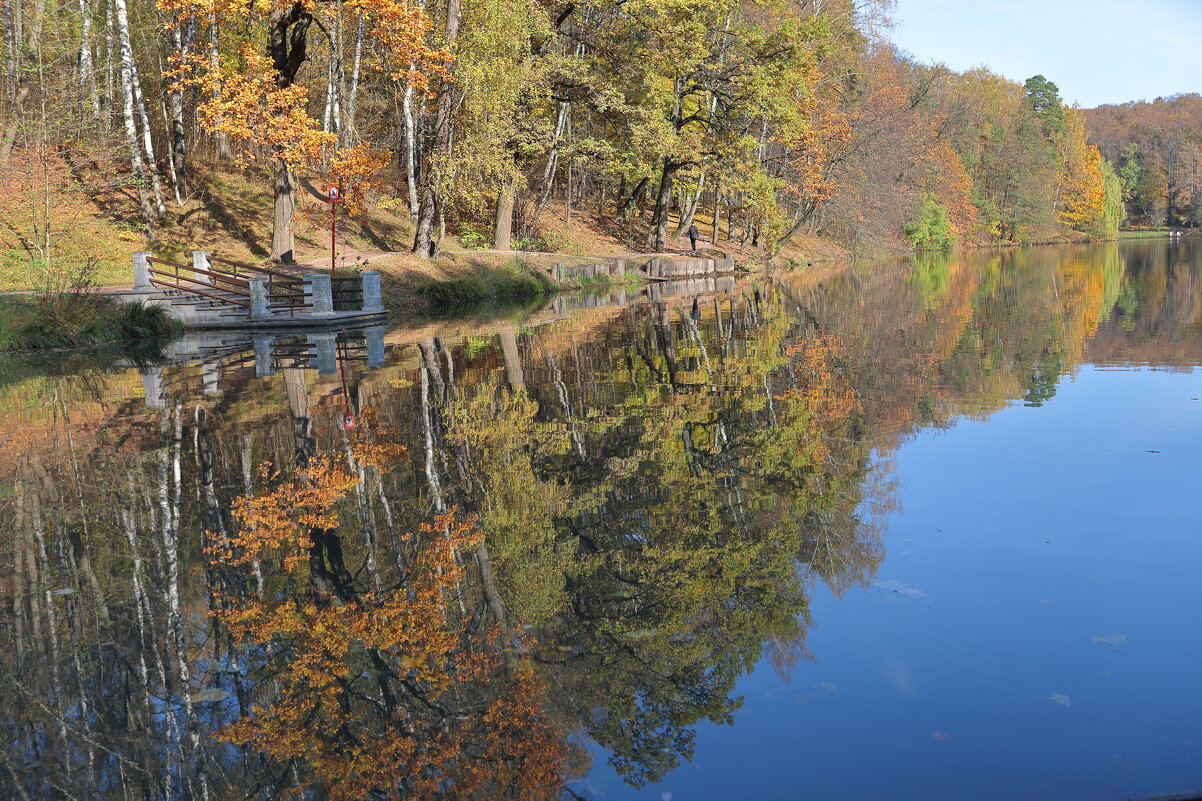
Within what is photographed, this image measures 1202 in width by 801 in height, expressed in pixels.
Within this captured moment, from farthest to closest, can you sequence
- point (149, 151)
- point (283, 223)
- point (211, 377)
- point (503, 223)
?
point (503, 223), point (149, 151), point (283, 223), point (211, 377)

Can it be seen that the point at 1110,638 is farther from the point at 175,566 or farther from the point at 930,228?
the point at 930,228

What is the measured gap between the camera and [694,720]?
4.46 metres

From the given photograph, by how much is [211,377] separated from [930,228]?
68.7 metres

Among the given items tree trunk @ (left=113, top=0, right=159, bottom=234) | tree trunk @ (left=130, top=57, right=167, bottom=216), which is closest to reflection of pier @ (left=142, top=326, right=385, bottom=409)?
tree trunk @ (left=113, top=0, right=159, bottom=234)

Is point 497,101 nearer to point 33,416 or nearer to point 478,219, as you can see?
point 478,219

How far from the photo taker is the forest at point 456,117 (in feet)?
90.0

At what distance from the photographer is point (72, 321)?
20.3 metres

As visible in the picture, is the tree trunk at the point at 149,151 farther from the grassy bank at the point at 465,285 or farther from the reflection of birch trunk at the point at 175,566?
the reflection of birch trunk at the point at 175,566

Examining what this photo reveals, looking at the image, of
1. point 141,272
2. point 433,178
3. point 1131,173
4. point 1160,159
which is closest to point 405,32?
point 433,178

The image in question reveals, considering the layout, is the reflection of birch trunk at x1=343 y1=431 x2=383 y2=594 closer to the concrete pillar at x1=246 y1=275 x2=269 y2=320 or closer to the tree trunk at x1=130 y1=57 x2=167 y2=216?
the concrete pillar at x1=246 y1=275 x2=269 y2=320

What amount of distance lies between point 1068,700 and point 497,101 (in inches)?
1153

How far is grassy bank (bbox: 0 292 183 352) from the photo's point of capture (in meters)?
19.7

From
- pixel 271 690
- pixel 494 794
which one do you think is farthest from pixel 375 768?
pixel 271 690

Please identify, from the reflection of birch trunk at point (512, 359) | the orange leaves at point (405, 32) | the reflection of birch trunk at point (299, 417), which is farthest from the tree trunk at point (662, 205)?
the reflection of birch trunk at point (299, 417)
